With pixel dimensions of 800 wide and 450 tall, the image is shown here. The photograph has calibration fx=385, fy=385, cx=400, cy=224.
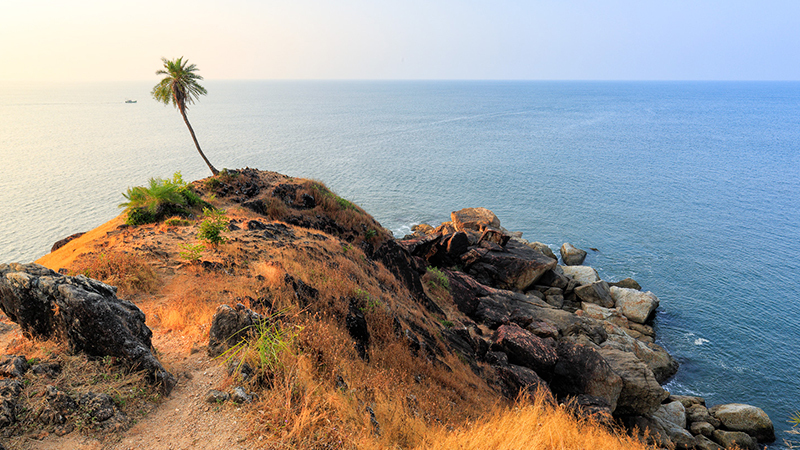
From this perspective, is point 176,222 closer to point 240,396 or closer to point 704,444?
point 240,396

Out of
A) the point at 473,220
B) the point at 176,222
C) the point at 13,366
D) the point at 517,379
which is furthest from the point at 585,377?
the point at 473,220

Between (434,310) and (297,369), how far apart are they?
15.2 m

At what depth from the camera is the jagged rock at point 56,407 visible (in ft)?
21.3

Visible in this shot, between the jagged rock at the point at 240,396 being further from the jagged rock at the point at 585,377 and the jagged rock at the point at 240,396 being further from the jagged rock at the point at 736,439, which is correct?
the jagged rock at the point at 736,439

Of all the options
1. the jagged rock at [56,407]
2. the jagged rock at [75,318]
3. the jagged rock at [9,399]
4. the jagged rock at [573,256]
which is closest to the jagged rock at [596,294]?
the jagged rock at [573,256]

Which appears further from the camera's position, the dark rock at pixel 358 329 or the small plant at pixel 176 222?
the small plant at pixel 176 222

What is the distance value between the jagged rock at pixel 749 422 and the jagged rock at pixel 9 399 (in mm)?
32450

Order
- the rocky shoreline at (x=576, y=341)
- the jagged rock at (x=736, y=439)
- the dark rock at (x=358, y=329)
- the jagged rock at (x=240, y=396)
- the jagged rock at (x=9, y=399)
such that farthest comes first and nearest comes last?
the jagged rock at (x=736, y=439) < the rocky shoreline at (x=576, y=341) < the dark rock at (x=358, y=329) < the jagged rock at (x=240, y=396) < the jagged rock at (x=9, y=399)

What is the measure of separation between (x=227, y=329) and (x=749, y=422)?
98.9 ft

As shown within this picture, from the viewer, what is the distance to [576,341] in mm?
23297

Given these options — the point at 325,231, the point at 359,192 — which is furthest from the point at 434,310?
the point at 359,192

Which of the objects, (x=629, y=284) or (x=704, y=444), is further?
(x=629, y=284)

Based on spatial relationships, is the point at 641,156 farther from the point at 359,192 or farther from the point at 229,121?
the point at 229,121

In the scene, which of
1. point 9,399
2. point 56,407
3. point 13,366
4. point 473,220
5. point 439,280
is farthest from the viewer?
point 473,220
